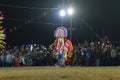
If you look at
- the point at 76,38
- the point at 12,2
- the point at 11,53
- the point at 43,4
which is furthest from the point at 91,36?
the point at 11,53

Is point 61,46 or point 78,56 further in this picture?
point 78,56

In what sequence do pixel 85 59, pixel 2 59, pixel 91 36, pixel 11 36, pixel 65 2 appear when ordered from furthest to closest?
pixel 91 36
pixel 11 36
pixel 65 2
pixel 85 59
pixel 2 59

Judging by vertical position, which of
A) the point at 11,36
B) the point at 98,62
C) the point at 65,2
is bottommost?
the point at 98,62

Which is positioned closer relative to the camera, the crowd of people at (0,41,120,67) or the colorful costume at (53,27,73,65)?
the colorful costume at (53,27,73,65)

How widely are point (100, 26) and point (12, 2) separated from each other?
30.0 ft

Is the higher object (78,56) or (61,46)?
(61,46)

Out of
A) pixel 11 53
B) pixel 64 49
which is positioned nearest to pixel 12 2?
pixel 11 53

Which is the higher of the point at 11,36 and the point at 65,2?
the point at 65,2

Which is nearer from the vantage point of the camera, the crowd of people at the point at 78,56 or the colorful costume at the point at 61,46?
the colorful costume at the point at 61,46

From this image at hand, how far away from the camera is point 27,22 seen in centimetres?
3150

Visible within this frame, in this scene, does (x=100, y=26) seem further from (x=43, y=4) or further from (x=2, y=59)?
(x=2, y=59)

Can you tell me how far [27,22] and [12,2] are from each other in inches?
88.0

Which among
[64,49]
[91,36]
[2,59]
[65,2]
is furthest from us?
[91,36]

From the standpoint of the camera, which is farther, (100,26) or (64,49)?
(100,26)
